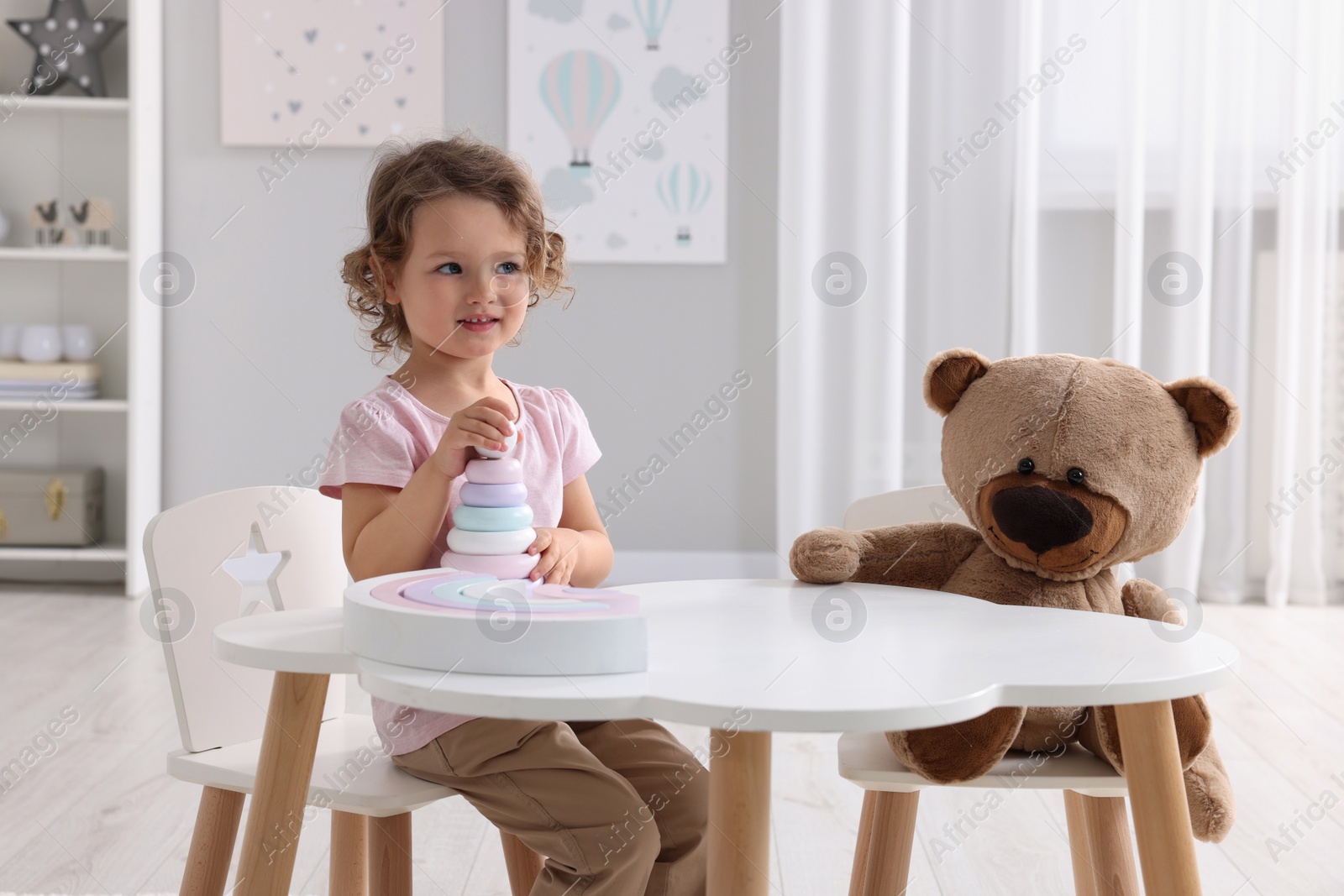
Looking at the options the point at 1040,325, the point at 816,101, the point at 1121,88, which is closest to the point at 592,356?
the point at 816,101

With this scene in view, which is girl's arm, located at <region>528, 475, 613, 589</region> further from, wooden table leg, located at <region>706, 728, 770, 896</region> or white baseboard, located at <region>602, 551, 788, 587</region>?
white baseboard, located at <region>602, 551, 788, 587</region>

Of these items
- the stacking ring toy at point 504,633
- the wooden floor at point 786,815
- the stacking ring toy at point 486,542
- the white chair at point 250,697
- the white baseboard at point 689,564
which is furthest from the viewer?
the white baseboard at point 689,564

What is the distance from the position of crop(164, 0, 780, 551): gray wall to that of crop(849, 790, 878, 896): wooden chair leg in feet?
5.99

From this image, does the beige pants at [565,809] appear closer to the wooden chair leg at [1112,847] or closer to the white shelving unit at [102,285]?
the wooden chair leg at [1112,847]

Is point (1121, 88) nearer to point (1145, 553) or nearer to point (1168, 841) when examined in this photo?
point (1145, 553)

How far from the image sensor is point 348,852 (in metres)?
0.88

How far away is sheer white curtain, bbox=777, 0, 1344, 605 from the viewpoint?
2627 millimetres

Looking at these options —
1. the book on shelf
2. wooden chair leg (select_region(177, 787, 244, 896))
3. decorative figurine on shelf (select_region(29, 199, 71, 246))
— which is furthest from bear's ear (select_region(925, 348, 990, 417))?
decorative figurine on shelf (select_region(29, 199, 71, 246))

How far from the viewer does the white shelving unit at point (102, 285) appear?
267cm

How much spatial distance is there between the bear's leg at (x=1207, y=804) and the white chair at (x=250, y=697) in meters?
0.52

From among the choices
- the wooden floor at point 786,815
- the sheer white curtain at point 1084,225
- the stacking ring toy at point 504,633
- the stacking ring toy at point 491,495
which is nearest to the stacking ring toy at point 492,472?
the stacking ring toy at point 491,495

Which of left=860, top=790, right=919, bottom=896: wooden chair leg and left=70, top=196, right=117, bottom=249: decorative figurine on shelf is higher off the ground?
left=70, top=196, right=117, bottom=249: decorative figurine on shelf

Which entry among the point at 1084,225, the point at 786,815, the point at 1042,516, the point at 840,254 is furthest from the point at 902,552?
the point at 1084,225

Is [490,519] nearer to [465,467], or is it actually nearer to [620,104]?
[465,467]
